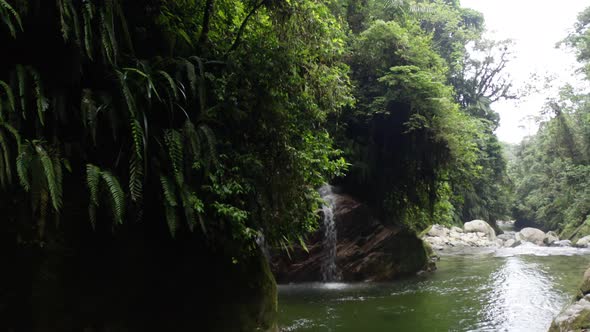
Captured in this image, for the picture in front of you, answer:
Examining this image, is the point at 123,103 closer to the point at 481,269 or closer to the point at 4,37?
the point at 4,37

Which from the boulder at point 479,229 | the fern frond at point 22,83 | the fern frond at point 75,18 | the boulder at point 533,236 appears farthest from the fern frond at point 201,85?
the boulder at point 533,236

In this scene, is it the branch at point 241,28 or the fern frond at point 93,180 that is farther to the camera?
the branch at point 241,28

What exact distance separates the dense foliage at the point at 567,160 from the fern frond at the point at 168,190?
25.9m

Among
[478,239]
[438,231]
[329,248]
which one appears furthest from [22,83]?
[478,239]

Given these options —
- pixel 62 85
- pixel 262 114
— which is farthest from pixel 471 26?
pixel 62 85

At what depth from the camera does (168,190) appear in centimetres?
477

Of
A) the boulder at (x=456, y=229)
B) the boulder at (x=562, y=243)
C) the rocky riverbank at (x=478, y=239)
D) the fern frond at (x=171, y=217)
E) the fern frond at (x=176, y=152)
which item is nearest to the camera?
the fern frond at (x=171, y=217)

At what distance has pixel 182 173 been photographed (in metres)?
5.00

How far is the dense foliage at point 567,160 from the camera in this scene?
86.1 feet

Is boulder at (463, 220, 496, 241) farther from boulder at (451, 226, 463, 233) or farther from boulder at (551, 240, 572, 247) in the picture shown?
boulder at (551, 240, 572, 247)

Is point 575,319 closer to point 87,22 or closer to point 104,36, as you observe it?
point 104,36

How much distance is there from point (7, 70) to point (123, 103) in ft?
4.13

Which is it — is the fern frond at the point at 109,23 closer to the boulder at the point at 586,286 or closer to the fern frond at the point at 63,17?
the fern frond at the point at 63,17

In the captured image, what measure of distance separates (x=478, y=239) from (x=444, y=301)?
18.4m
